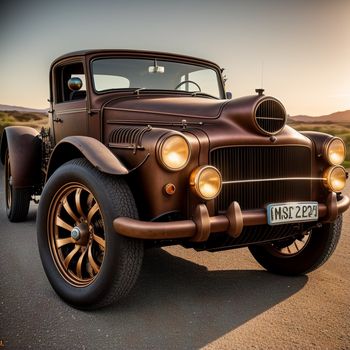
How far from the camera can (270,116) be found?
3.18 meters

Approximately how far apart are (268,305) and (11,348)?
173cm

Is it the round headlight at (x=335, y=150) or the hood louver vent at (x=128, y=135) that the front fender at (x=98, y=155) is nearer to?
the hood louver vent at (x=128, y=135)

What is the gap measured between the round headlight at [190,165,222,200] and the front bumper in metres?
0.09

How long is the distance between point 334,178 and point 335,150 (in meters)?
0.23

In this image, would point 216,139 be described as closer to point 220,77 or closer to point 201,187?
point 201,187

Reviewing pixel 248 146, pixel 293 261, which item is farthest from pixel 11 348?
pixel 293 261

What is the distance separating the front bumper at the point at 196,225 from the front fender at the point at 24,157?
111 inches

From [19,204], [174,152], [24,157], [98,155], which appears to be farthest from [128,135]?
[19,204]

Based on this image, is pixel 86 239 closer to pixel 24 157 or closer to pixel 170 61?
pixel 170 61

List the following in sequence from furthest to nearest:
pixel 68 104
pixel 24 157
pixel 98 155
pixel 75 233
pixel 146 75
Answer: pixel 24 157
pixel 68 104
pixel 146 75
pixel 75 233
pixel 98 155

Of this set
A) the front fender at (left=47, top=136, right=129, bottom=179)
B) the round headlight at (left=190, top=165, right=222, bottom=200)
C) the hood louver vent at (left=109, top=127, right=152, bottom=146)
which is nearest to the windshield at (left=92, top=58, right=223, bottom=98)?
the hood louver vent at (left=109, top=127, right=152, bottom=146)

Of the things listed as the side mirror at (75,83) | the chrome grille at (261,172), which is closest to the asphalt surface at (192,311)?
the chrome grille at (261,172)

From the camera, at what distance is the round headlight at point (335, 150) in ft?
11.0

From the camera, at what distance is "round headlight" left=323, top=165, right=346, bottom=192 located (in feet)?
10.9
